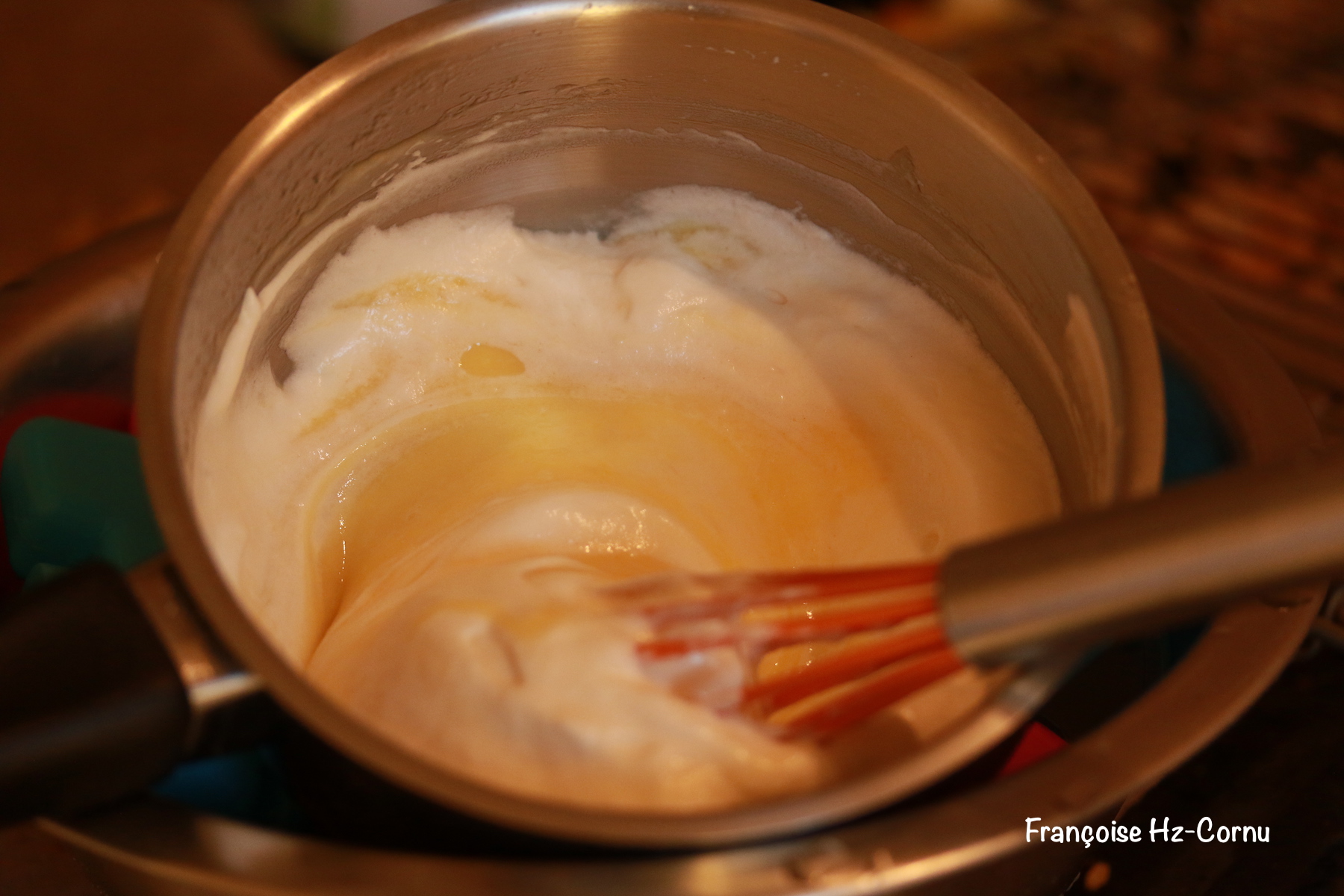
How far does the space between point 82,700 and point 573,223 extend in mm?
475

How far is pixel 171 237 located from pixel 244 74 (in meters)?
0.80

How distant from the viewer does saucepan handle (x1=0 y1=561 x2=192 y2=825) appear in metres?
0.42

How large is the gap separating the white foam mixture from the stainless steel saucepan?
3cm

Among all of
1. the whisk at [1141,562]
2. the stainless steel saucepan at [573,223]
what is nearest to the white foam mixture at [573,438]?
the stainless steel saucepan at [573,223]

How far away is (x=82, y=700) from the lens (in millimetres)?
423

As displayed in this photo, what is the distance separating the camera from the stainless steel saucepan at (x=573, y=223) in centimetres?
42

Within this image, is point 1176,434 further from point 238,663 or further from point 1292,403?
point 238,663

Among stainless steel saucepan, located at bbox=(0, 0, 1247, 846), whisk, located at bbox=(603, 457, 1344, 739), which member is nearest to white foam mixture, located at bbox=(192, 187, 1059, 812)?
stainless steel saucepan, located at bbox=(0, 0, 1247, 846)

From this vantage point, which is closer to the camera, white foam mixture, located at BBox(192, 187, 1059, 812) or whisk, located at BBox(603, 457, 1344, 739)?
whisk, located at BBox(603, 457, 1344, 739)

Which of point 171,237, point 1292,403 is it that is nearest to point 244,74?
point 171,237

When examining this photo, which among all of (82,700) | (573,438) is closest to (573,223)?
(573,438)

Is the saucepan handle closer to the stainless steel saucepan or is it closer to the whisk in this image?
the stainless steel saucepan

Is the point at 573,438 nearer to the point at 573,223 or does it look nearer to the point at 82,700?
the point at 573,223

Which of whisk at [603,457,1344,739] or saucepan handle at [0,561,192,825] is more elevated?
whisk at [603,457,1344,739]
